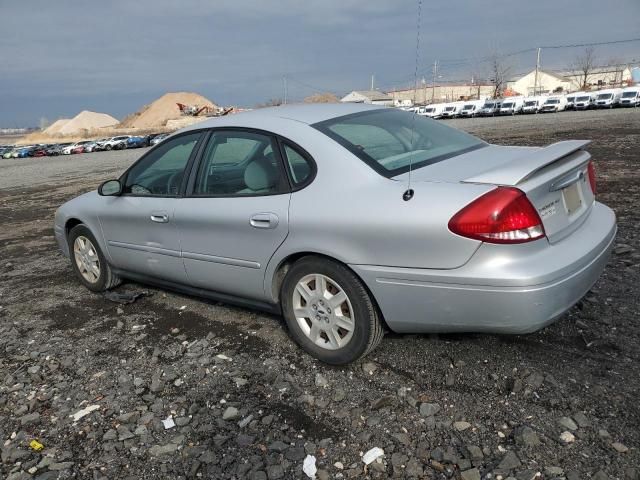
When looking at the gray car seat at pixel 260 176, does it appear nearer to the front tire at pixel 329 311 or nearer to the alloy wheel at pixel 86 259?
the front tire at pixel 329 311

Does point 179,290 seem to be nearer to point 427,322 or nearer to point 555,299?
point 427,322

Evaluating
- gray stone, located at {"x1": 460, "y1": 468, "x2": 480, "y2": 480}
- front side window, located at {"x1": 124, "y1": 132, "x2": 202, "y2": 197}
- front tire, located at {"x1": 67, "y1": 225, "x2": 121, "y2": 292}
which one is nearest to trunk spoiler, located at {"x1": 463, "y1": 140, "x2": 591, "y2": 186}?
gray stone, located at {"x1": 460, "y1": 468, "x2": 480, "y2": 480}

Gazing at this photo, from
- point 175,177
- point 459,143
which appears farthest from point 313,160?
point 175,177

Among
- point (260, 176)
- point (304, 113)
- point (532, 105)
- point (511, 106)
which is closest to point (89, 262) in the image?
point (260, 176)

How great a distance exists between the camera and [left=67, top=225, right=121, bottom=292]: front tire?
4925 mm

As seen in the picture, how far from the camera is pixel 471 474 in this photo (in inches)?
90.7

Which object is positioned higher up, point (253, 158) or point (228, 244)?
point (253, 158)

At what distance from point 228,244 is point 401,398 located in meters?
1.53

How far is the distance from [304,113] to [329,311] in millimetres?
1441

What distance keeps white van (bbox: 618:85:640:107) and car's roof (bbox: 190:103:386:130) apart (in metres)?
50.5

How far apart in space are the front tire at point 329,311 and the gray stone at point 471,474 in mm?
933

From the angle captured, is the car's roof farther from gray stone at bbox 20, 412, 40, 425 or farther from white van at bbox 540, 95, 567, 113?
white van at bbox 540, 95, 567, 113

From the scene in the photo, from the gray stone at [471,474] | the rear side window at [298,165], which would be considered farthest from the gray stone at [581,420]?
the rear side window at [298,165]

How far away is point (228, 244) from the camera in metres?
3.59
